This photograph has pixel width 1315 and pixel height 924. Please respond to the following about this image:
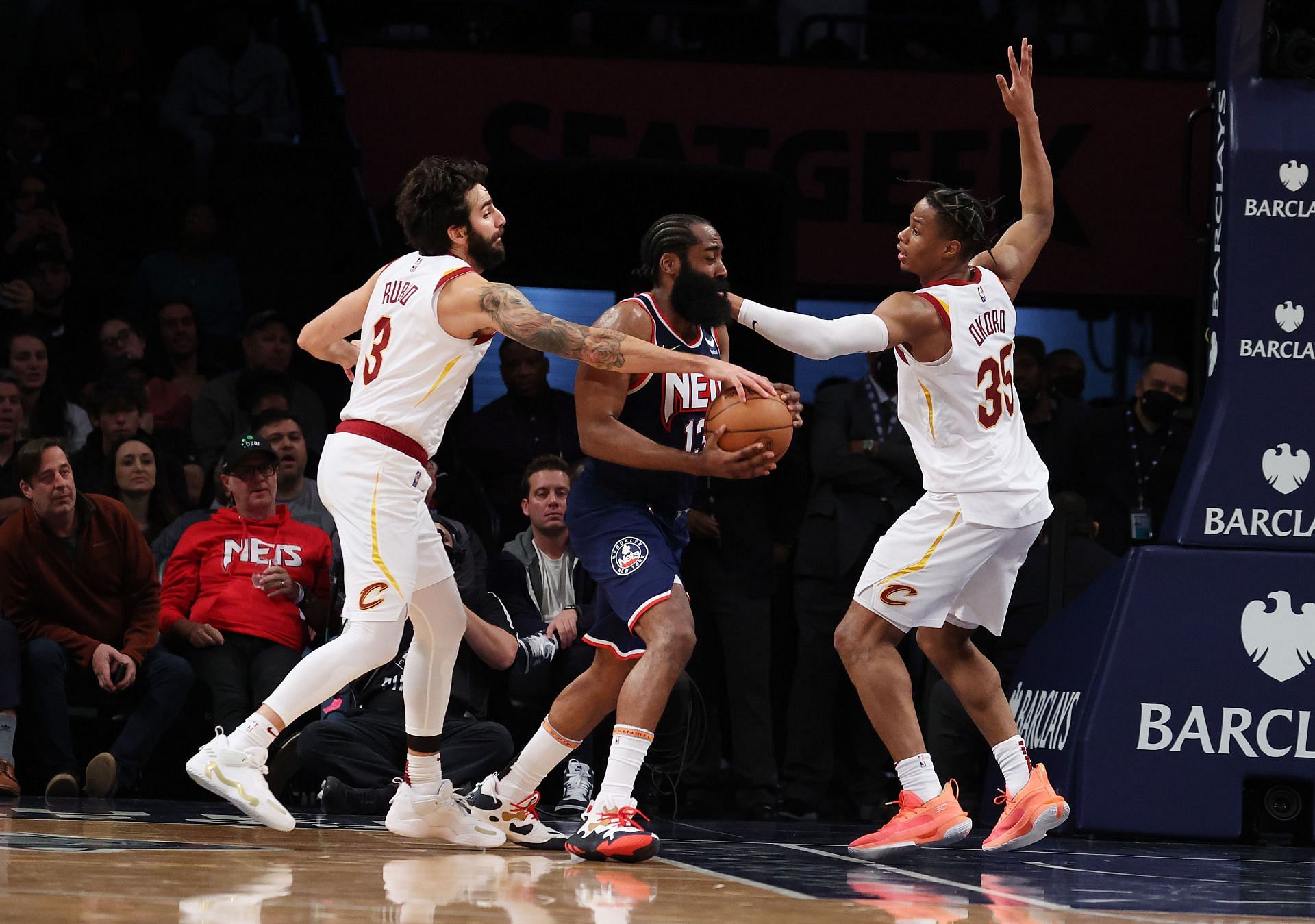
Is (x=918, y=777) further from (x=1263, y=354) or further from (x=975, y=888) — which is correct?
(x=1263, y=354)

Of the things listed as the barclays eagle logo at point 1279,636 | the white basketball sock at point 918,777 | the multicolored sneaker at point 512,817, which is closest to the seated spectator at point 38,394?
the multicolored sneaker at point 512,817

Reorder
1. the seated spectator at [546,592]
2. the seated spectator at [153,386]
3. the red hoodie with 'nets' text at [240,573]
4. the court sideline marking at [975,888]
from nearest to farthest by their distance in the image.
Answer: the court sideline marking at [975,888], the seated spectator at [546,592], the red hoodie with 'nets' text at [240,573], the seated spectator at [153,386]

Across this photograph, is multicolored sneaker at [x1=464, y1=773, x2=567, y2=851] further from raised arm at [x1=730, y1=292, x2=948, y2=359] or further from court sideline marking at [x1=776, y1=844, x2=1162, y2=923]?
raised arm at [x1=730, y1=292, x2=948, y2=359]

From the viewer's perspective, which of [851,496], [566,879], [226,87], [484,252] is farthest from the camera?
[226,87]

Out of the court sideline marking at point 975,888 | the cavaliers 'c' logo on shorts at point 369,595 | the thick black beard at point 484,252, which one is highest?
the thick black beard at point 484,252

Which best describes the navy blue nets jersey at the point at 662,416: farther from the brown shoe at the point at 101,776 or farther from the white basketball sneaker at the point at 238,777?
the brown shoe at the point at 101,776

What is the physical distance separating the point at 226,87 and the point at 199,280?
6.93 feet

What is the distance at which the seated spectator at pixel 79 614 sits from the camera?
8086 millimetres

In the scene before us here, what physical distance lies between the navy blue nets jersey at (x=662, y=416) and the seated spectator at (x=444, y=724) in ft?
6.48

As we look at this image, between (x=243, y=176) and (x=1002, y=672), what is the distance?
6749 millimetres

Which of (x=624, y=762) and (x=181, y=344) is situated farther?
(x=181, y=344)

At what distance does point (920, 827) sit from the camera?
5.76m

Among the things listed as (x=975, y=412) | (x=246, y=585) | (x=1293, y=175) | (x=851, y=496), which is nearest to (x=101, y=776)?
(x=246, y=585)

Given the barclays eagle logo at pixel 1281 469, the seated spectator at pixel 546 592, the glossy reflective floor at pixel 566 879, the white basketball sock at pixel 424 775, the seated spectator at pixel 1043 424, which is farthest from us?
the seated spectator at pixel 1043 424
